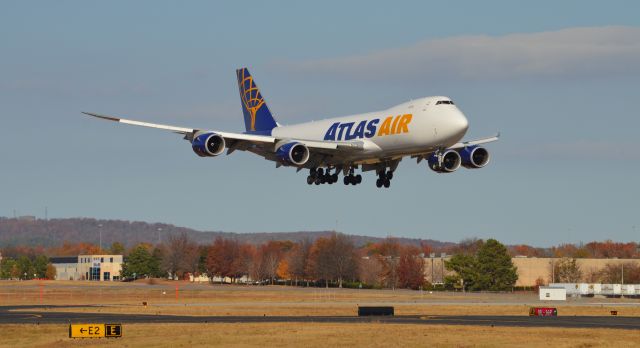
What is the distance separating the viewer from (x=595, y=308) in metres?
106

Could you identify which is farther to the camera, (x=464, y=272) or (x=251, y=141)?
(x=464, y=272)

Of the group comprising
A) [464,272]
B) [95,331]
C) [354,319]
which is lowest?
[354,319]

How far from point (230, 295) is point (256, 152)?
190ft

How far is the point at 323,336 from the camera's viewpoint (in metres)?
67.5

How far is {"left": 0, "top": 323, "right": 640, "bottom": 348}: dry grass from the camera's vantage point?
6341cm

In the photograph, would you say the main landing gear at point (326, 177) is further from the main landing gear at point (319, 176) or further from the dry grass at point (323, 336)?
the dry grass at point (323, 336)

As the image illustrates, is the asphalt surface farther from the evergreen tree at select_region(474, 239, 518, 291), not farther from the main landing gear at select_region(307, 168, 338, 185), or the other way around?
the evergreen tree at select_region(474, 239, 518, 291)

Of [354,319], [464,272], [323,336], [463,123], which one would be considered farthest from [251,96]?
[464,272]

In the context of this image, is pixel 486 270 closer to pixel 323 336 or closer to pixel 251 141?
pixel 251 141

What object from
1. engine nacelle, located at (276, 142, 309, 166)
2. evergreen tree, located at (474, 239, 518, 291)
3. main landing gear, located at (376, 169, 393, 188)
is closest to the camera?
engine nacelle, located at (276, 142, 309, 166)

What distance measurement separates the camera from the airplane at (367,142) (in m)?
78.2

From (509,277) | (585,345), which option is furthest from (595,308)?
(509,277)

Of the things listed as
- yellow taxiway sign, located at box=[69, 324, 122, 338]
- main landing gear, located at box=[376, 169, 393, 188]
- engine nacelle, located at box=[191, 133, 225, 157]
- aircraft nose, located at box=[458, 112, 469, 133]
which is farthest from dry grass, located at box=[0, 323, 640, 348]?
main landing gear, located at box=[376, 169, 393, 188]

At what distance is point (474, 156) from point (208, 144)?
21366 mm
